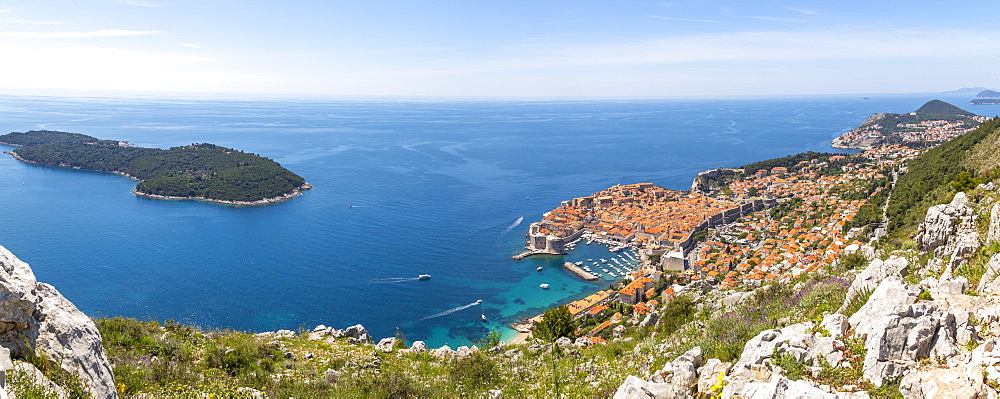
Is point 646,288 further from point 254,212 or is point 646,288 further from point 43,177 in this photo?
point 43,177

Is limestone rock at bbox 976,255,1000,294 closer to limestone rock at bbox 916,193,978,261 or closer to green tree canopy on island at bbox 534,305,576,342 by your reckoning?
limestone rock at bbox 916,193,978,261

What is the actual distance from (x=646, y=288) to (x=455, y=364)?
21562 millimetres

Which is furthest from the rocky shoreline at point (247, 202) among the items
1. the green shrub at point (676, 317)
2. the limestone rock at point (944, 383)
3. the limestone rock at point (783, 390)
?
the limestone rock at point (944, 383)

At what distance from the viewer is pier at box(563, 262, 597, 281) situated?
36.1m

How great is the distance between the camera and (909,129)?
101 meters

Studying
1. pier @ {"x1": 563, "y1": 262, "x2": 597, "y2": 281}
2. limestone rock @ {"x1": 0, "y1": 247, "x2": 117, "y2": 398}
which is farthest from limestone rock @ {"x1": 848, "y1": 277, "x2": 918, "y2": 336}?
pier @ {"x1": 563, "y1": 262, "x2": 597, "y2": 281}

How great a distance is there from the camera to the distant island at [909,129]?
87500mm

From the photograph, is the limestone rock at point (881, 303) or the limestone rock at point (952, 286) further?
the limestone rock at point (952, 286)

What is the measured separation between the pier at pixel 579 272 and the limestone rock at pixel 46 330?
1269 inches

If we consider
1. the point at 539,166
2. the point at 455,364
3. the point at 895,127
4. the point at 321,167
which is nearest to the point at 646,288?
the point at 455,364

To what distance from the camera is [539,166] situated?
279ft

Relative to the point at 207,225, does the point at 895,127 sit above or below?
above

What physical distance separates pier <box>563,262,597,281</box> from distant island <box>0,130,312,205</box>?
3911 centimetres

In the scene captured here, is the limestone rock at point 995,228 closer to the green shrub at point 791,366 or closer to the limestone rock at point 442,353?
the green shrub at point 791,366
